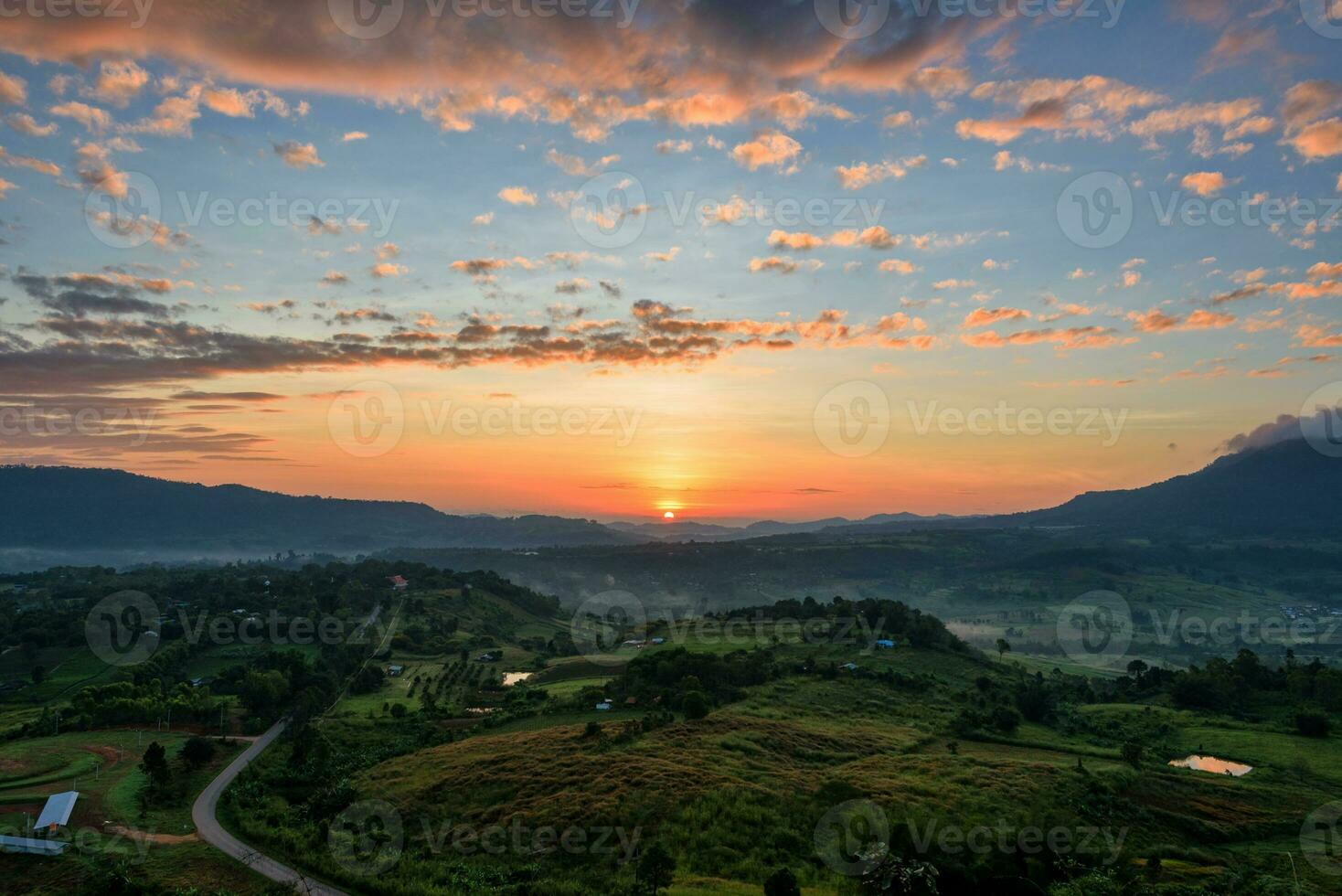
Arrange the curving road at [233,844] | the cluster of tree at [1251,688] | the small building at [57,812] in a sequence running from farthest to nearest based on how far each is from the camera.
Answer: the cluster of tree at [1251,688], the small building at [57,812], the curving road at [233,844]

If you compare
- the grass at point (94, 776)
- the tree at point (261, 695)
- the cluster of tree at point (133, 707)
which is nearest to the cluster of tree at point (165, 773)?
the grass at point (94, 776)

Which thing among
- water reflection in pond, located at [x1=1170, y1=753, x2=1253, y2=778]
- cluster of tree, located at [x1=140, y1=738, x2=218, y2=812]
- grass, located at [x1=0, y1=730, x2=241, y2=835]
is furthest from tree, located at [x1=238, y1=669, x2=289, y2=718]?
water reflection in pond, located at [x1=1170, y1=753, x2=1253, y2=778]

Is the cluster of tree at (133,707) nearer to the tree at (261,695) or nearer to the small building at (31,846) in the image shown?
the tree at (261,695)

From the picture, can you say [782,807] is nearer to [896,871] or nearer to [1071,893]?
[896,871]

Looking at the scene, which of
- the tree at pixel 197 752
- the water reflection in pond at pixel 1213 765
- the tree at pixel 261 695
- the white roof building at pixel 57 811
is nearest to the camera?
the white roof building at pixel 57 811

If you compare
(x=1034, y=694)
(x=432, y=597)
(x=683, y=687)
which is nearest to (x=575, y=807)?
(x=683, y=687)

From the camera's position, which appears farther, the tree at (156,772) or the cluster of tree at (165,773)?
the tree at (156,772)

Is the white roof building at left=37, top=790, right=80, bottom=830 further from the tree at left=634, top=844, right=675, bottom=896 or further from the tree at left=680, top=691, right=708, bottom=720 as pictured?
the tree at left=680, top=691, right=708, bottom=720
